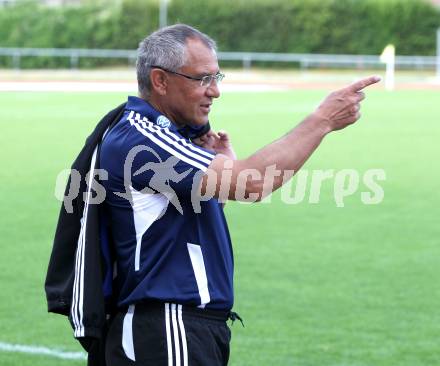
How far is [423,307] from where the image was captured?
759cm

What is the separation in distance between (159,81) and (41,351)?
3.30 metres

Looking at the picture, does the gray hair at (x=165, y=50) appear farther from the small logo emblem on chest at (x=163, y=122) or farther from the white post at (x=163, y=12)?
the white post at (x=163, y=12)

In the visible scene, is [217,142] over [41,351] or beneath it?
over

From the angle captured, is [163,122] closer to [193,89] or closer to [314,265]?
[193,89]

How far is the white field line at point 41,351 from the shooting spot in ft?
21.0

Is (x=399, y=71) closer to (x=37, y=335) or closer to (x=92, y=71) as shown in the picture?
(x=92, y=71)

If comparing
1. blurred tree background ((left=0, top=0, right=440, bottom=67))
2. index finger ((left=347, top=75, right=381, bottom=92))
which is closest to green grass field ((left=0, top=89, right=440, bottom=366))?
index finger ((left=347, top=75, right=381, bottom=92))

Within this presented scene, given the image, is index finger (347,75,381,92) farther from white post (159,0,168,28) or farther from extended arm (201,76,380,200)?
white post (159,0,168,28)

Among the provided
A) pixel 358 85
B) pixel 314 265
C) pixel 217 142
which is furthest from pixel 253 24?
pixel 358 85

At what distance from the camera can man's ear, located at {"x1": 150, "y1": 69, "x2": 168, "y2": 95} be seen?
3.63 meters

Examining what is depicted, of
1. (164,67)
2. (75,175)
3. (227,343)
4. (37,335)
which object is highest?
(164,67)

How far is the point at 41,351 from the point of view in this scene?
6504 millimetres

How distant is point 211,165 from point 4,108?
22.5m

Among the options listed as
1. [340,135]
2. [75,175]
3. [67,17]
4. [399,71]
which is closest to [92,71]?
[67,17]
